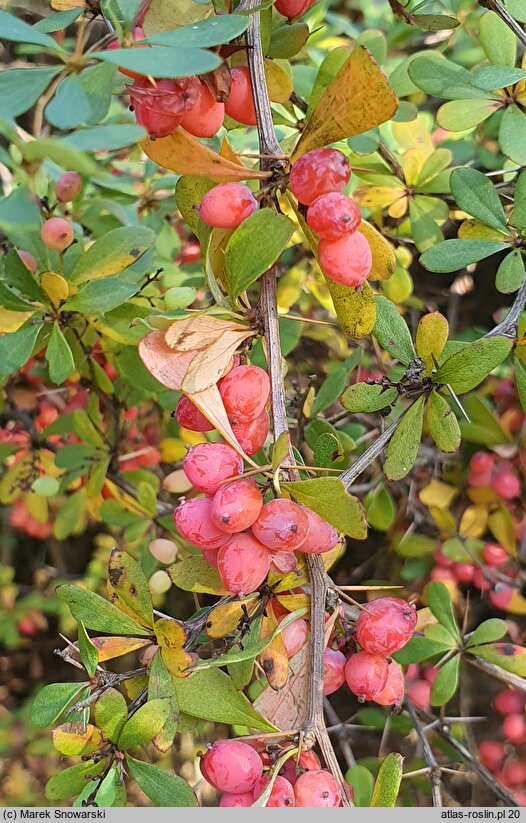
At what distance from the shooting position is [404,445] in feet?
2.28

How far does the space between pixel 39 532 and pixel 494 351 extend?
1273 millimetres

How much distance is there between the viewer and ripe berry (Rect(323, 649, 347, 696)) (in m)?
0.67

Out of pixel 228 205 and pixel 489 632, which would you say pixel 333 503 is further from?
pixel 489 632

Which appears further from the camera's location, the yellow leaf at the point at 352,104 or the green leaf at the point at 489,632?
the green leaf at the point at 489,632

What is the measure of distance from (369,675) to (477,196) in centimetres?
55

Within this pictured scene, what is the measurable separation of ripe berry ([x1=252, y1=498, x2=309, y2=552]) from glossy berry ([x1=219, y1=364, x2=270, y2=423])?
83mm

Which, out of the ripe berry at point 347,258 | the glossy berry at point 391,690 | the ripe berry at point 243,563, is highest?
the ripe berry at point 347,258

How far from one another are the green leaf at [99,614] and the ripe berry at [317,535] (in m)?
0.18

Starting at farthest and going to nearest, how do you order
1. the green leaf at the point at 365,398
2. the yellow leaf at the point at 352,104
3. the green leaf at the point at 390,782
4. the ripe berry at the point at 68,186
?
the ripe berry at the point at 68,186
the green leaf at the point at 365,398
the green leaf at the point at 390,782
the yellow leaf at the point at 352,104

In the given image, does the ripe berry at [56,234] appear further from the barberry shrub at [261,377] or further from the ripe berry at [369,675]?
the ripe berry at [369,675]

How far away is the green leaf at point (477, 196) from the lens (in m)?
0.84

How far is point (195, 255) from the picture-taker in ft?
4.67

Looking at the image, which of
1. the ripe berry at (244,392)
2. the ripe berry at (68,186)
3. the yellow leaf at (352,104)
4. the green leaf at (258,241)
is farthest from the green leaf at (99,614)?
the ripe berry at (68,186)

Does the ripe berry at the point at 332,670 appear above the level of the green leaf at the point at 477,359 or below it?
below
